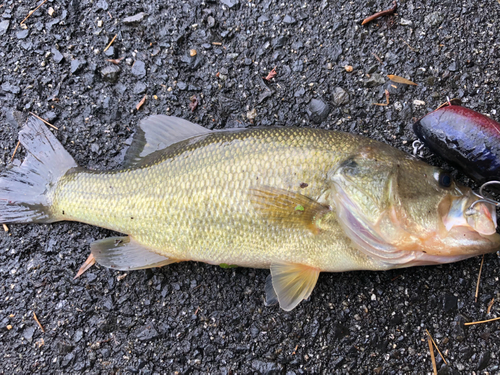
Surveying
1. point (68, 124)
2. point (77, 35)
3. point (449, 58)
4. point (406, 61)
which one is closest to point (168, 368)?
point (68, 124)

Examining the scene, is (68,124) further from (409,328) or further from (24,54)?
(409,328)

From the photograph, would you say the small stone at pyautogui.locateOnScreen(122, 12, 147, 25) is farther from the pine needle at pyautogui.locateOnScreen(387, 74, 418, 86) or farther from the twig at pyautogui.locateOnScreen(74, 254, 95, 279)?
the pine needle at pyautogui.locateOnScreen(387, 74, 418, 86)

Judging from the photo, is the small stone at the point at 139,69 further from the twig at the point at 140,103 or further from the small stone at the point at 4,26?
the small stone at the point at 4,26

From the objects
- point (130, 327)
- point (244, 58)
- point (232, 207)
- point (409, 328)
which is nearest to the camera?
point (232, 207)

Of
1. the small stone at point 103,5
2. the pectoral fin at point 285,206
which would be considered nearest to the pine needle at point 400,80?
the pectoral fin at point 285,206

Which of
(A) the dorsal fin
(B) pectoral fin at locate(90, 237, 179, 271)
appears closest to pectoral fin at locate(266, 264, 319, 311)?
(B) pectoral fin at locate(90, 237, 179, 271)

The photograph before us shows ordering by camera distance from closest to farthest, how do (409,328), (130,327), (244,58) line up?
1. (409,328)
2. (130,327)
3. (244,58)

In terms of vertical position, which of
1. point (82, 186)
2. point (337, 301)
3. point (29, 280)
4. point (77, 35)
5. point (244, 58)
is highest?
point (77, 35)
